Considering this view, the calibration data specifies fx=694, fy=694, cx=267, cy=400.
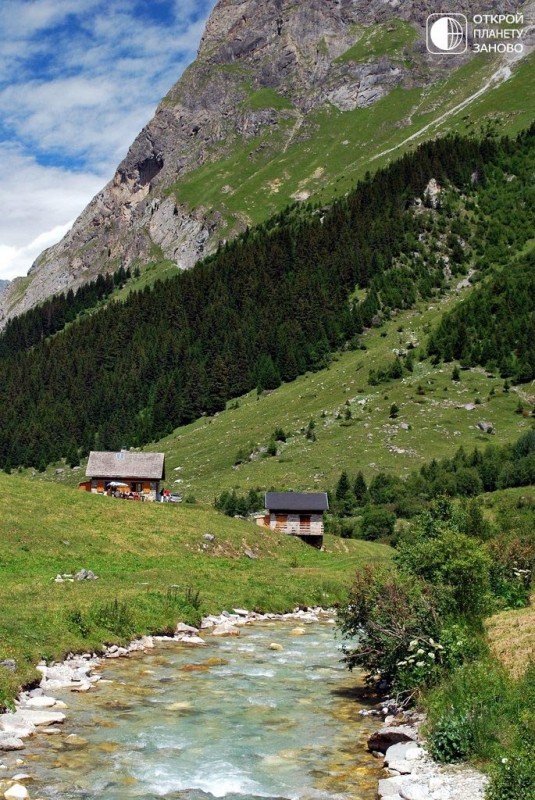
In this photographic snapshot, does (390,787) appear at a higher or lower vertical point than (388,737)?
higher

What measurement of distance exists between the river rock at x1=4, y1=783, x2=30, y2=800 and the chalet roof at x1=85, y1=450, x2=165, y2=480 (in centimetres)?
7718

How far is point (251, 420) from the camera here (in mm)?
140750

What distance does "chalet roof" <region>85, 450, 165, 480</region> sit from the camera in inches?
3519

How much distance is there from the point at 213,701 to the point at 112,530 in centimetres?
3260

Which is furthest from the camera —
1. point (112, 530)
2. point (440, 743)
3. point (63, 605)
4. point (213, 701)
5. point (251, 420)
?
point (251, 420)

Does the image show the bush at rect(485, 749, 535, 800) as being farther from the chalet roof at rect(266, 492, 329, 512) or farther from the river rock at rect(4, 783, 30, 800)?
the chalet roof at rect(266, 492, 329, 512)

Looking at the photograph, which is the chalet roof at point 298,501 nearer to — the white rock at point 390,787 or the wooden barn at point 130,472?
the wooden barn at point 130,472

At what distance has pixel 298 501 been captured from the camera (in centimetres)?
7869

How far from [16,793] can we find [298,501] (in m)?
67.3

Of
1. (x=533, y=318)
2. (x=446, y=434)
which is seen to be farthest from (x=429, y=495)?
(x=533, y=318)

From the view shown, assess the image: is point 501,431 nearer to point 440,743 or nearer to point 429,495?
point 429,495

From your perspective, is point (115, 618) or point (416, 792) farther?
point (115, 618)

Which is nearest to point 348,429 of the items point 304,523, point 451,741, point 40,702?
point 304,523

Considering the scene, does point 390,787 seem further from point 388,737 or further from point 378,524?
point 378,524
